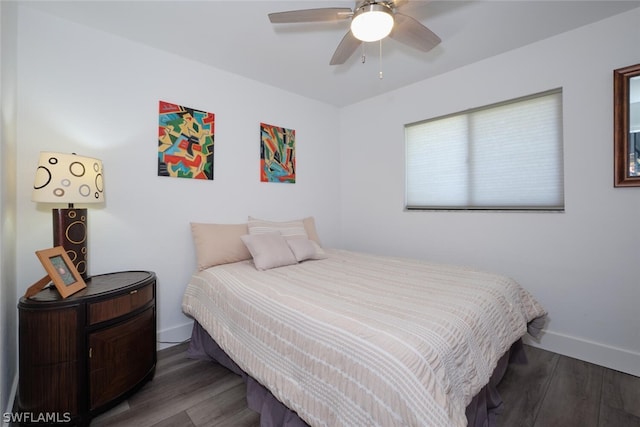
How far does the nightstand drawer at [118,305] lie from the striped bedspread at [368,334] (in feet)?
1.36

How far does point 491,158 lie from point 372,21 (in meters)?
1.82

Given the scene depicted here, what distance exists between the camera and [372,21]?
153 centimetres

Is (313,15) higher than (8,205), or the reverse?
(313,15)

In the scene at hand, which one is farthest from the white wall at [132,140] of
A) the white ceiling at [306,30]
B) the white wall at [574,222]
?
the white wall at [574,222]

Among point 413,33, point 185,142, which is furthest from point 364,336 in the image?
point 185,142

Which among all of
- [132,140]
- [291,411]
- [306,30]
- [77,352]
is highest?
[306,30]

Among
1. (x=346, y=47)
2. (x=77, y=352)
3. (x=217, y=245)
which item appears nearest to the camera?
(x=77, y=352)

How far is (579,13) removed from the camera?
195cm

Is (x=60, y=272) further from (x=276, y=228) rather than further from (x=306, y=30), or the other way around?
(x=306, y=30)

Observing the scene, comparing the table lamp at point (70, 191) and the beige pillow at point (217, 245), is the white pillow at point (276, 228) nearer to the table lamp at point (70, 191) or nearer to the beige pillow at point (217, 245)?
the beige pillow at point (217, 245)

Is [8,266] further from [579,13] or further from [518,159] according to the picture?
[579,13]

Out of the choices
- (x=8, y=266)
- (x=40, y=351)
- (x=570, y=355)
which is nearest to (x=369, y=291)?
(x=40, y=351)

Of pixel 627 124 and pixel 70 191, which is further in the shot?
pixel 627 124

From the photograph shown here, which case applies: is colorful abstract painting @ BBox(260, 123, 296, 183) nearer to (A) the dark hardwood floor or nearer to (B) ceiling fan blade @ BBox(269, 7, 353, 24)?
(B) ceiling fan blade @ BBox(269, 7, 353, 24)
